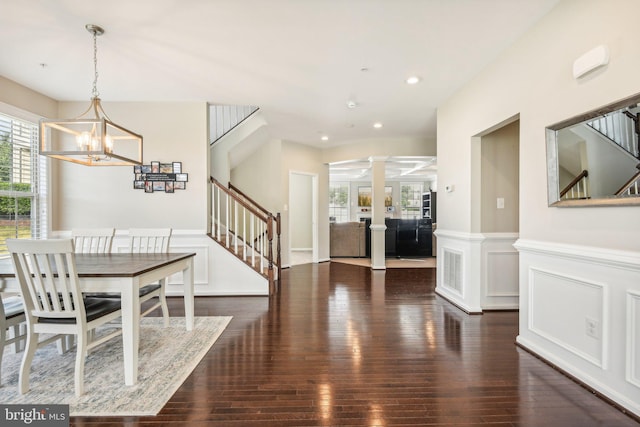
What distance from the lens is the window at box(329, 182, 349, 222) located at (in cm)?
1205

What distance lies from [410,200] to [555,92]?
32.3 feet

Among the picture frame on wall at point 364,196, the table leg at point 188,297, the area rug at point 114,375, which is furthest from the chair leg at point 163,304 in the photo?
the picture frame on wall at point 364,196

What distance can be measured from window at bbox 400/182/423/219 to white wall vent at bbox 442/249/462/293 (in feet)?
25.9

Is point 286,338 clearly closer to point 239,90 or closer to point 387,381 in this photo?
point 387,381

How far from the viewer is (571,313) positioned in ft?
7.02

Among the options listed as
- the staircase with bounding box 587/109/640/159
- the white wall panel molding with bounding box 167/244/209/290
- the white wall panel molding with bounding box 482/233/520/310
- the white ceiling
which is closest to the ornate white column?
the white ceiling

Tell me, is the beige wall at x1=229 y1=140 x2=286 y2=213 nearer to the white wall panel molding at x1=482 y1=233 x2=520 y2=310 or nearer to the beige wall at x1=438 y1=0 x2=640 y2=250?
the beige wall at x1=438 y1=0 x2=640 y2=250

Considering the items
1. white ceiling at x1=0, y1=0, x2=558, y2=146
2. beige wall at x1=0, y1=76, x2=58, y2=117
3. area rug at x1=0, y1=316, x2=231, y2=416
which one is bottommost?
area rug at x1=0, y1=316, x2=231, y2=416

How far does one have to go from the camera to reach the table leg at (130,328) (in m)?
1.98

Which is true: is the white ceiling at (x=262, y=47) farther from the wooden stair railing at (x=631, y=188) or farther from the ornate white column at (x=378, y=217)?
the ornate white column at (x=378, y=217)

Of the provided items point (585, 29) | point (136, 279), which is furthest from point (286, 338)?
point (585, 29)

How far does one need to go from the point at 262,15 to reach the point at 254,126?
3.06 metres

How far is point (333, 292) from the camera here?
4.47 meters

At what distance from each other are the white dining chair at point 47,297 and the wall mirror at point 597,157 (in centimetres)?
332
